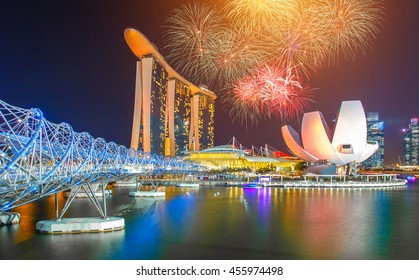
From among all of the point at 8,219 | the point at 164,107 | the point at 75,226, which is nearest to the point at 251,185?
the point at 164,107

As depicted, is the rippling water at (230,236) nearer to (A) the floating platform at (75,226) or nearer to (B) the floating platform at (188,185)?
(A) the floating platform at (75,226)

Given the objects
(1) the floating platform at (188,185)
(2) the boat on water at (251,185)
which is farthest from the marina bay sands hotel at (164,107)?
(2) the boat on water at (251,185)

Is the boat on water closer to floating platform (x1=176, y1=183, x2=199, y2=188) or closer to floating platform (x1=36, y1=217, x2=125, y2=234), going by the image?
floating platform (x1=176, y1=183, x2=199, y2=188)

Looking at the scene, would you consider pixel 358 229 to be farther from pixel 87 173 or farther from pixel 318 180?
pixel 318 180

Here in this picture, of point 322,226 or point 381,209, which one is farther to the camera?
point 381,209
